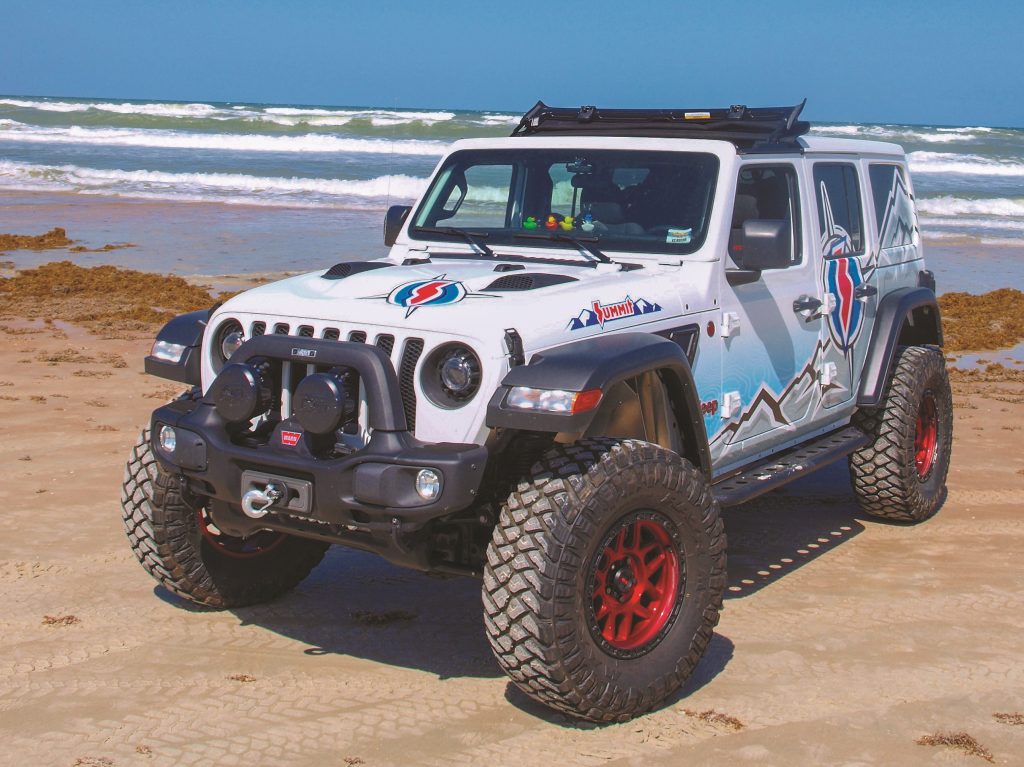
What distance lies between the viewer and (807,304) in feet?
18.8

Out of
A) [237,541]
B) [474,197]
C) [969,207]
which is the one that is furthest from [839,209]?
[969,207]

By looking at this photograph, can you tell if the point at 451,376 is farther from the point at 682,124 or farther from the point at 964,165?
the point at 964,165

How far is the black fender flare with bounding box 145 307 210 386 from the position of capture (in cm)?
477

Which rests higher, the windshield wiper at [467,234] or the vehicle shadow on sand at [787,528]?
the windshield wiper at [467,234]

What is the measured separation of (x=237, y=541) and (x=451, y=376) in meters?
1.51

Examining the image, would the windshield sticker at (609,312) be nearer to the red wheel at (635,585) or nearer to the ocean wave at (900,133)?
the red wheel at (635,585)

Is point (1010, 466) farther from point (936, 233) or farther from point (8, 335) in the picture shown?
point (936, 233)

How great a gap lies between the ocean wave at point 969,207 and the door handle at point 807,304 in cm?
2259

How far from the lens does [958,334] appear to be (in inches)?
473

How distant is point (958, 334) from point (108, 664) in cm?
943

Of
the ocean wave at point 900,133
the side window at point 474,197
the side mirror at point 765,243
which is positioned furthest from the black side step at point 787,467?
the ocean wave at point 900,133

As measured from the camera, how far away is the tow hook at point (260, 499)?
13.5ft

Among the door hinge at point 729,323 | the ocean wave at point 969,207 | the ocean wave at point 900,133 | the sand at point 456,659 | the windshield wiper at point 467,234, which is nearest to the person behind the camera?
the sand at point 456,659

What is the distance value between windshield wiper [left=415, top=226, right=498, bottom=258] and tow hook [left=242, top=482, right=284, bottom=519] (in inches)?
64.1
